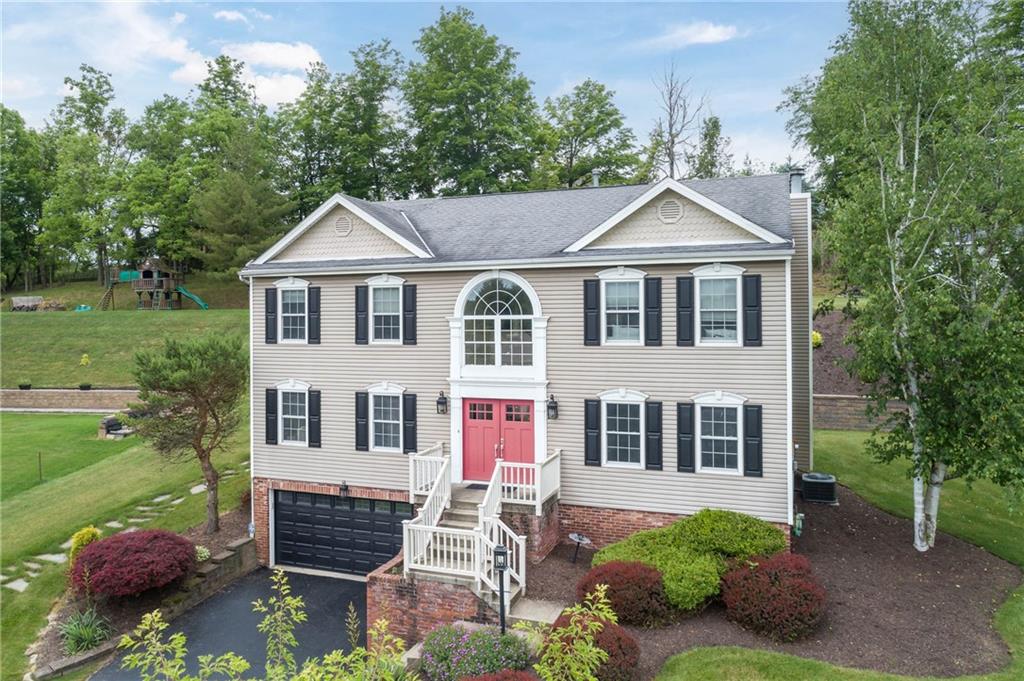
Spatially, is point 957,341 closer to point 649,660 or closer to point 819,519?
point 819,519

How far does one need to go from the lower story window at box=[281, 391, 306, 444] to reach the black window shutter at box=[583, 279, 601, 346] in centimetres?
739

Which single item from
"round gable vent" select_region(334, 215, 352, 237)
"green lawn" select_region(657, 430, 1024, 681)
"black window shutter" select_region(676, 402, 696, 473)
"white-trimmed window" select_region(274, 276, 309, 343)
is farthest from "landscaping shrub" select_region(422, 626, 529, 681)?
"round gable vent" select_region(334, 215, 352, 237)

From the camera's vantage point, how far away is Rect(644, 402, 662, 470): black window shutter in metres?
12.9

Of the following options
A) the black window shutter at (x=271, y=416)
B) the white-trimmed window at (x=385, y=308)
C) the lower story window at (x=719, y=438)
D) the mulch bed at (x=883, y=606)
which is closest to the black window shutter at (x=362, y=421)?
the white-trimmed window at (x=385, y=308)

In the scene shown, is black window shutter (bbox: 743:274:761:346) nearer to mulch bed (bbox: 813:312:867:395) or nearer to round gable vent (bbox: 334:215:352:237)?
round gable vent (bbox: 334:215:352:237)

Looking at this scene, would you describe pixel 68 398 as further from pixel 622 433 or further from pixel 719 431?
pixel 719 431

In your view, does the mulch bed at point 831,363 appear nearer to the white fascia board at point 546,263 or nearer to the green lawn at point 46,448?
the white fascia board at point 546,263

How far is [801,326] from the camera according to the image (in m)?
15.5

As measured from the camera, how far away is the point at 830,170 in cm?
2852

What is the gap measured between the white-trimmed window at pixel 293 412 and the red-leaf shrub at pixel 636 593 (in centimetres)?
862

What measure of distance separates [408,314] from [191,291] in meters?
35.7

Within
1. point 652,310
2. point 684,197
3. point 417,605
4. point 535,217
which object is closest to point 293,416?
point 417,605

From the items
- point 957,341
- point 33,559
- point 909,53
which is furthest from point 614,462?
point 33,559

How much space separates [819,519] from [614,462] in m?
5.25
